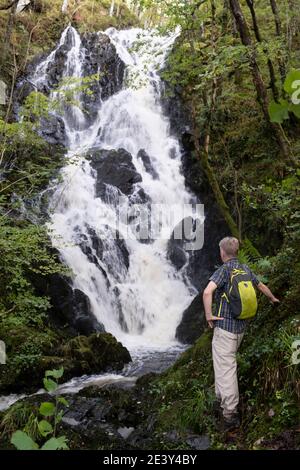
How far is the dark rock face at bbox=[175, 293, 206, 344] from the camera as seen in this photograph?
444 inches

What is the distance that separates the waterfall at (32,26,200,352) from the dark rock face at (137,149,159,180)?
0.22 feet

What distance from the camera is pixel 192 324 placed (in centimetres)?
1149

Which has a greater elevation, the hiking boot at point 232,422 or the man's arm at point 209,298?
the man's arm at point 209,298

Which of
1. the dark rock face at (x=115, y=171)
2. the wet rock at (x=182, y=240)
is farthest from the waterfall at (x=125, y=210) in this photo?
the wet rock at (x=182, y=240)

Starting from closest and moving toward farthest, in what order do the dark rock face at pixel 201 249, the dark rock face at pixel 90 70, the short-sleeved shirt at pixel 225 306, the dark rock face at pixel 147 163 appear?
the short-sleeved shirt at pixel 225 306
the dark rock face at pixel 201 249
the dark rock face at pixel 147 163
the dark rock face at pixel 90 70

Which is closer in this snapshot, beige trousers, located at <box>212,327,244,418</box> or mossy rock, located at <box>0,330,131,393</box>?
beige trousers, located at <box>212,327,244,418</box>

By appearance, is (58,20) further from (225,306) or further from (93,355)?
(225,306)

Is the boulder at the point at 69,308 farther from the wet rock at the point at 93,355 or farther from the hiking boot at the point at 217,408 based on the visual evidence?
the hiking boot at the point at 217,408

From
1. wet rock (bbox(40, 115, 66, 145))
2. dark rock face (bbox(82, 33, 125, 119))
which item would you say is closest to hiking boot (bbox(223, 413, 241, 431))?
wet rock (bbox(40, 115, 66, 145))

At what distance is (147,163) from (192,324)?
8.00m

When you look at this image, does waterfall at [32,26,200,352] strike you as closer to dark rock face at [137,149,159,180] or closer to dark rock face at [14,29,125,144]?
dark rock face at [137,149,159,180]

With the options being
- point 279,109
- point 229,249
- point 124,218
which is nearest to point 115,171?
point 124,218

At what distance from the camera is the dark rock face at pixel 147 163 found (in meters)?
16.8

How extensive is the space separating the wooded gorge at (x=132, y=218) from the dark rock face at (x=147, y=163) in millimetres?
79
